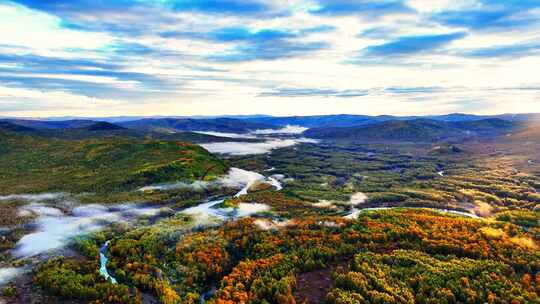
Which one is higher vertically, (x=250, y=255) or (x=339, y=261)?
(x=339, y=261)

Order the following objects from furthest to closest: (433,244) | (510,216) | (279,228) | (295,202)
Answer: (295,202)
(510,216)
(279,228)
(433,244)

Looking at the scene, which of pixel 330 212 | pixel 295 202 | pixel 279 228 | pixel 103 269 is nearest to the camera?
pixel 103 269

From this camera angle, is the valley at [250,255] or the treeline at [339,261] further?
the valley at [250,255]

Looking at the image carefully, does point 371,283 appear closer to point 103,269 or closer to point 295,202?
point 103,269

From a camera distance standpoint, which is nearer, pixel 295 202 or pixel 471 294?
pixel 471 294

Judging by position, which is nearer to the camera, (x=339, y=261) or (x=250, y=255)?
(x=339, y=261)

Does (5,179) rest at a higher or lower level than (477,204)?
higher

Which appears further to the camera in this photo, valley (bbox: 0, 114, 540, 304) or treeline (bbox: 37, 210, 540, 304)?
valley (bbox: 0, 114, 540, 304)

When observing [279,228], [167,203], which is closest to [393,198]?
[279,228]

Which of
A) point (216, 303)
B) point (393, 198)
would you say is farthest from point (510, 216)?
point (216, 303)
